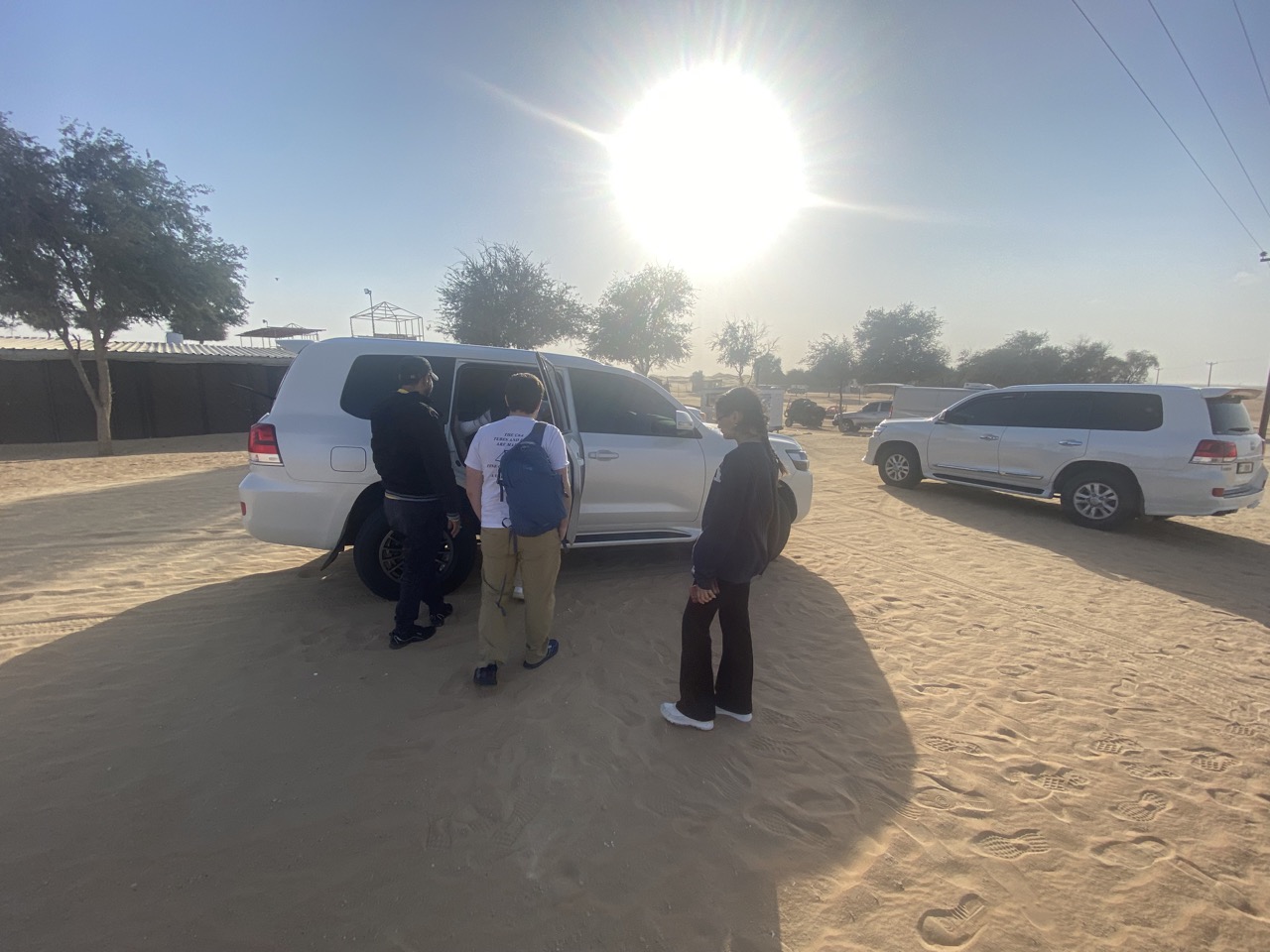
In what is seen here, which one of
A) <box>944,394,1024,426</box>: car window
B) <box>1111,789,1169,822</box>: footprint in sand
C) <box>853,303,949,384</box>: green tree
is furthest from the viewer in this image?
<box>853,303,949,384</box>: green tree

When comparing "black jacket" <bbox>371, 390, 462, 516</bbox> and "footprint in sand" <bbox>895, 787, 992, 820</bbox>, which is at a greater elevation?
"black jacket" <bbox>371, 390, 462, 516</bbox>

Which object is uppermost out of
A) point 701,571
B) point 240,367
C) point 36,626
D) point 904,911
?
point 240,367

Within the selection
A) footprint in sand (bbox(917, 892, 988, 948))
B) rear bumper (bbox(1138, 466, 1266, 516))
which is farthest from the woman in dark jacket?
rear bumper (bbox(1138, 466, 1266, 516))

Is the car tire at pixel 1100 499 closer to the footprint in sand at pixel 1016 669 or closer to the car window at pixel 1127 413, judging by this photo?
the car window at pixel 1127 413

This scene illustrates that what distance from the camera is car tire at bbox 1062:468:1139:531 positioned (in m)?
7.09

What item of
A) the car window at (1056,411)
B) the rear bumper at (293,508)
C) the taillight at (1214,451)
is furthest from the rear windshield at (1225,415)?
the rear bumper at (293,508)

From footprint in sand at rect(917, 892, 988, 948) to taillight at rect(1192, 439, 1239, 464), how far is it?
7178mm

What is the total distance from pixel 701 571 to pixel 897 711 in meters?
1.54

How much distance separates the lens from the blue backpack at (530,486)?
309cm

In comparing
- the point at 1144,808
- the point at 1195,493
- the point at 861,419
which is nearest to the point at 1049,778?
the point at 1144,808

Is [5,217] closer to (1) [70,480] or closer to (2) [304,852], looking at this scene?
(1) [70,480]

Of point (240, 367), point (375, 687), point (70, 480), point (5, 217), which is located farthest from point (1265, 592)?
point (240, 367)

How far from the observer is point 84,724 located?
9.41 ft

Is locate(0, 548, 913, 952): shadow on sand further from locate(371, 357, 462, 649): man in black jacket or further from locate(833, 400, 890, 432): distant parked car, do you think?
locate(833, 400, 890, 432): distant parked car
